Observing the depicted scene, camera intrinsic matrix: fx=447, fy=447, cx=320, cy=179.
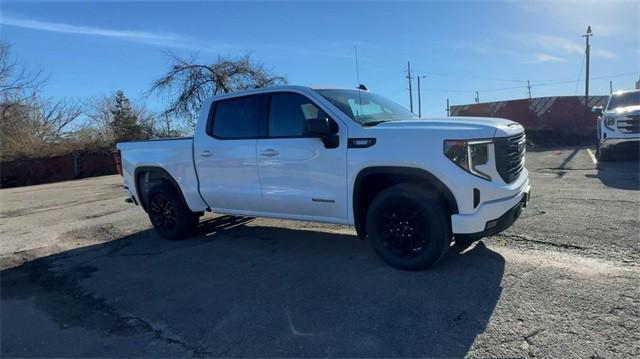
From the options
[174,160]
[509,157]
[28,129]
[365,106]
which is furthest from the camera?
[28,129]

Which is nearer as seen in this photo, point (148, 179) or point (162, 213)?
point (162, 213)

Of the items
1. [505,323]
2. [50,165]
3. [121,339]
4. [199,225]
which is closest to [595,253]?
[505,323]

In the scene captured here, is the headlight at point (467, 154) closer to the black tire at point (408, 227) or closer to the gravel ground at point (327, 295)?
the black tire at point (408, 227)

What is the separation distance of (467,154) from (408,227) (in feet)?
2.96

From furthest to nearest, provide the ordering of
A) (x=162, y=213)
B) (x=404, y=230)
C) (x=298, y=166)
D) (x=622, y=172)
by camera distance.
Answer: (x=622, y=172)
(x=162, y=213)
(x=298, y=166)
(x=404, y=230)

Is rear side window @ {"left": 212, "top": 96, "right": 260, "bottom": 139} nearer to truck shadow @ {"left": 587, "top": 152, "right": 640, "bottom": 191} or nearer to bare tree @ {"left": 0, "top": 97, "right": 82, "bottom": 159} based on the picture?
truck shadow @ {"left": 587, "top": 152, "right": 640, "bottom": 191}

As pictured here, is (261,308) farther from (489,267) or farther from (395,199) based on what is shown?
(489,267)

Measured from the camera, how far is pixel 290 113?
519 centimetres

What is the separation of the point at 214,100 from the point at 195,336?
11.5 ft

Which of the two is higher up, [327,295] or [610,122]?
[610,122]

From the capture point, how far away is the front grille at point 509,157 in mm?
4125

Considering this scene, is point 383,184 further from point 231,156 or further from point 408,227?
point 231,156

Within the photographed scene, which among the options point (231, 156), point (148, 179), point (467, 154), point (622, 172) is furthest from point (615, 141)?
point (148, 179)

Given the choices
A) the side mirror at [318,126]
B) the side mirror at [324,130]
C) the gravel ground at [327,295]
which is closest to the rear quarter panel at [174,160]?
the gravel ground at [327,295]
